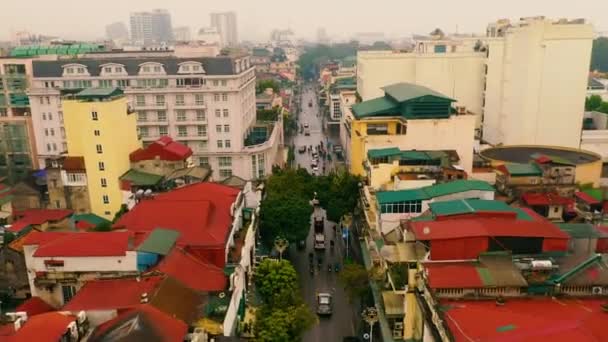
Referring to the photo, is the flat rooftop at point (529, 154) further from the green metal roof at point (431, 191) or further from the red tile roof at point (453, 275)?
the red tile roof at point (453, 275)

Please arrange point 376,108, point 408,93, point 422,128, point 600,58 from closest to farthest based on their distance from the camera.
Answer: point 422,128 < point 408,93 < point 376,108 < point 600,58

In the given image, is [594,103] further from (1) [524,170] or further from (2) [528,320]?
(2) [528,320]

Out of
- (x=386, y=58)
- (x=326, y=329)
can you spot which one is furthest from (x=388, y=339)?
(x=386, y=58)

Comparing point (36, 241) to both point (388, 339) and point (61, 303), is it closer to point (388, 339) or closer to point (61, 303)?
point (61, 303)

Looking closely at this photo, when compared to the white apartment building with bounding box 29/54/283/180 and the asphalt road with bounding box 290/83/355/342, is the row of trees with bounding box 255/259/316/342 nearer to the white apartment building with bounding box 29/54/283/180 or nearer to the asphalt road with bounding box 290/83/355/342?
the asphalt road with bounding box 290/83/355/342

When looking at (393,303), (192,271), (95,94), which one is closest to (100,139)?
(95,94)
